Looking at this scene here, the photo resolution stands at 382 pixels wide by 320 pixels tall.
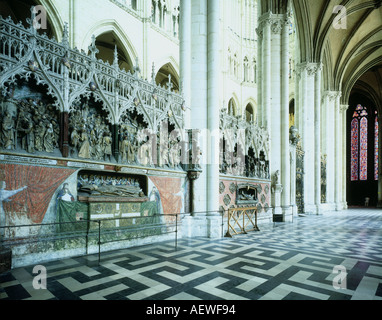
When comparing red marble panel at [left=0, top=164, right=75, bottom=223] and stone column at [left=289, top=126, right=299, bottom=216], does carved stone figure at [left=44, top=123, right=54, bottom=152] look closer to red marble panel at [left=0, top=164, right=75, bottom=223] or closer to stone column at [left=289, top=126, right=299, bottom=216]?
red marble panel at [left=0, top=164, right=75, bottom=223]

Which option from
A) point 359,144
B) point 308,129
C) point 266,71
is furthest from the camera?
point 359,144

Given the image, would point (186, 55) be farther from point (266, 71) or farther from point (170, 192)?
point (266, 71)

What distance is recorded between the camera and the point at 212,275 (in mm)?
4289

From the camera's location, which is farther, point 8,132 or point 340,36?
point 340,36

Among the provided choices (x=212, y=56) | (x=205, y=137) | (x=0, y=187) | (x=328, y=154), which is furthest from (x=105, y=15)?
(x=328, y=154)

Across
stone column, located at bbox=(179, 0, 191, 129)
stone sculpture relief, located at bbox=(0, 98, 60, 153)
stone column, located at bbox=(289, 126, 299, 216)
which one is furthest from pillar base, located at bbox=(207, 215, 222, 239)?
Answer: stone column, located at bbox=(289, 126, 299, 216)

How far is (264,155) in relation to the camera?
14.3m

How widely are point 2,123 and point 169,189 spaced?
4.73 metres

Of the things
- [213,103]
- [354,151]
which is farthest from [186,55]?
[354,151]

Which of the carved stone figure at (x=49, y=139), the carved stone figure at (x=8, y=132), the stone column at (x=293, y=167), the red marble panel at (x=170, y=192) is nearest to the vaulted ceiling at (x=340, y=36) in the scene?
the stone column at (x=293, y=167)

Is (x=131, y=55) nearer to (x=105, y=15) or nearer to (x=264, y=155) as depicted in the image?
(x=105, y=15)

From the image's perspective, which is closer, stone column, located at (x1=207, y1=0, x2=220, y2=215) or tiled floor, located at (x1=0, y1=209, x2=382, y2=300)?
tiled floor, located at (x1=0, y1=209, x2=382, y2=300)

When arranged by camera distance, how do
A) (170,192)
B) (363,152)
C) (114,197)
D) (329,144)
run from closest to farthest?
(114,197)
(170,192)
(329,144)
(363,152)

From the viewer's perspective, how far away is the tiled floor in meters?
3.51
